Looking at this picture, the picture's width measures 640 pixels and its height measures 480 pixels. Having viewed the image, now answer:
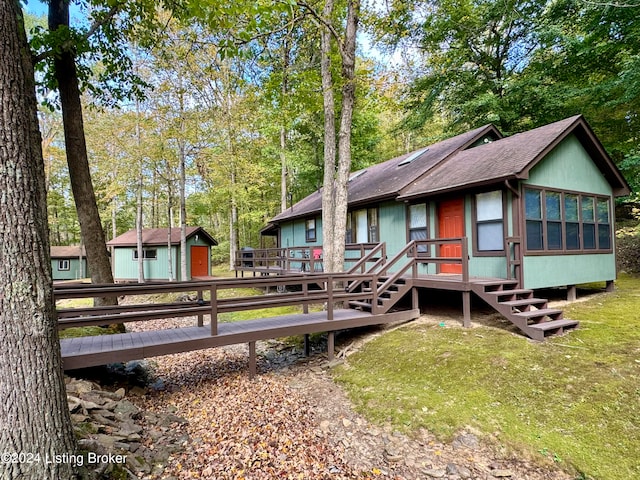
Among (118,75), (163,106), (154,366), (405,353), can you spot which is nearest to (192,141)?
(163,106)

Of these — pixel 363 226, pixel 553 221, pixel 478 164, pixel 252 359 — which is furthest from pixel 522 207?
pixel 252 359

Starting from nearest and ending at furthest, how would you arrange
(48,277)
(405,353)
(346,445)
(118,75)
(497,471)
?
(48,277) → (497,471) → (346,445) → (405,353) → (118,75)

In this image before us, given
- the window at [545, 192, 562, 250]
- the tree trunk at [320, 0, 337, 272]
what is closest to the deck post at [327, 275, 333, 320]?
the tree trunk at [320, 0, 337, 272]

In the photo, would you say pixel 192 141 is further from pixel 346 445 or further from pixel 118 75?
pixel 346 445

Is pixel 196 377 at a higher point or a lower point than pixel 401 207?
lower

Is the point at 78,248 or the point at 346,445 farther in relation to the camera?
the point at 78,248

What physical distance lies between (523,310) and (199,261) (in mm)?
18359

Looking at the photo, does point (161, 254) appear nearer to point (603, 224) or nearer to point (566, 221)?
point (566, 221)

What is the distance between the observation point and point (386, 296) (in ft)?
27.5

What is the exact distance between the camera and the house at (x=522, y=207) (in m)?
7.93

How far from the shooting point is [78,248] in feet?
84.5

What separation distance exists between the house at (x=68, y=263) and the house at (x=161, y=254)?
6.44 meters

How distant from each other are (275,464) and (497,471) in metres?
2.37

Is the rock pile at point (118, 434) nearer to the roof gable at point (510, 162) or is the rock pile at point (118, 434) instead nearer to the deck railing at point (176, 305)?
the deck railing at point (176, 305)
